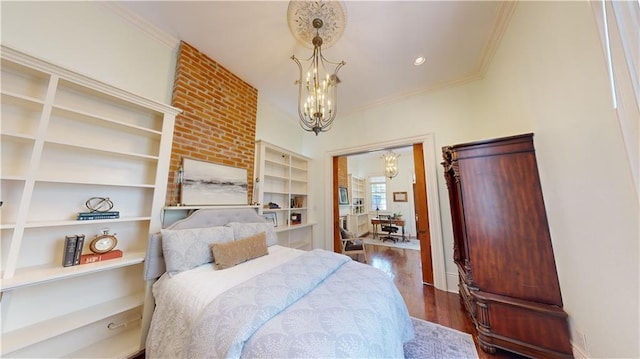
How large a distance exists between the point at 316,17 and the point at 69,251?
2.86 meters

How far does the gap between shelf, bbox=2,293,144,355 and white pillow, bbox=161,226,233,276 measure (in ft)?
1.76

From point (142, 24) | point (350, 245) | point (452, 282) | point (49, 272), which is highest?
point (142, 24)

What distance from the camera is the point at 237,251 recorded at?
189 centimetres

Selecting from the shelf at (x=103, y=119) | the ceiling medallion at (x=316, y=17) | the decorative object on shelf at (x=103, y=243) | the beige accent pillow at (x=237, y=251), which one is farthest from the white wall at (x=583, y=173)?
the decorative object on shelf at (x=103, y=243)

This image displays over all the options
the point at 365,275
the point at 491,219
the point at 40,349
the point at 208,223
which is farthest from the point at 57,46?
the point at 491,219

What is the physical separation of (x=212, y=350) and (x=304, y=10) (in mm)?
2582

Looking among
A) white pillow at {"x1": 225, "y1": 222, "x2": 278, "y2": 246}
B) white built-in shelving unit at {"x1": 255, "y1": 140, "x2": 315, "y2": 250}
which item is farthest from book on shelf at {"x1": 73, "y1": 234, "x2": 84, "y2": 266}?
white built-in shelving unit at {"x1": 255, "y1": 140, "x2": 315, "y2": 250}

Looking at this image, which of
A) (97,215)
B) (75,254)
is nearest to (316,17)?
(97,215)

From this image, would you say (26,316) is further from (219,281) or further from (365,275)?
(365,275)

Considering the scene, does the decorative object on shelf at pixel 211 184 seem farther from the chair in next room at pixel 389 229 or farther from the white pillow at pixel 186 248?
the chair in next room at pixel 389 229

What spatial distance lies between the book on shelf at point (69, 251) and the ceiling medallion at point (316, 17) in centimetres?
262

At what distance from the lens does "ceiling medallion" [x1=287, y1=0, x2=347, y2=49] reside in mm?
1771

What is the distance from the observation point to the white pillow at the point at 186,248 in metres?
1.65

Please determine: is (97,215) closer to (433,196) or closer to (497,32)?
(433,196)
